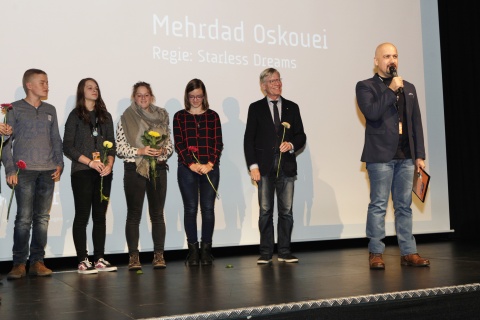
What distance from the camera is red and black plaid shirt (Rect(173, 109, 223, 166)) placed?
4328 mm

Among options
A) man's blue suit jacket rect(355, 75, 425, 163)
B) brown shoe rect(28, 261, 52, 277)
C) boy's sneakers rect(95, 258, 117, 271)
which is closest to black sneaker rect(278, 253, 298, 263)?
man's blue suit jacket rect(355, 75, 425, 163)

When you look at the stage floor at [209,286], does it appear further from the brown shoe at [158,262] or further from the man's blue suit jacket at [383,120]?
the man's blue suit jacket at [383,120]

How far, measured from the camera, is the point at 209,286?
10.8 feet

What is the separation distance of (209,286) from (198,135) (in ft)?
4.51

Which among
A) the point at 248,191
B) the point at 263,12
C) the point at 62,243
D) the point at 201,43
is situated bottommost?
the point at 62,243

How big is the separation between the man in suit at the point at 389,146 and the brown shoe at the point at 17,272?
231 centimetres

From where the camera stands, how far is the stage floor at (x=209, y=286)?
8.89 feet

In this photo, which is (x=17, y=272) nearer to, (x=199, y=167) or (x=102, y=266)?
(x=102, y=266)

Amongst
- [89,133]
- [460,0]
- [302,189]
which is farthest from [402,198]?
[460,0]

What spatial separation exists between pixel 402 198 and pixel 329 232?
5.73 feet

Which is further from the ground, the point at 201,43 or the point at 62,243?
the point at 201,43

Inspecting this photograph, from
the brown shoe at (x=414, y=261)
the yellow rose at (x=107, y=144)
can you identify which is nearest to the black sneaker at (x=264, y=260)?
the brown shoe at (x=414, y=261)

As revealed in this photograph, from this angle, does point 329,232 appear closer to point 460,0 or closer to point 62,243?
point 62,243

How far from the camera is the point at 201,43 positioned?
16.4 ft
